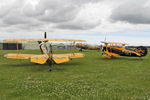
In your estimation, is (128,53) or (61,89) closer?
(61,89)

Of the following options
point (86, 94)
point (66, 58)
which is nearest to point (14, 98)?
point (86, 94)

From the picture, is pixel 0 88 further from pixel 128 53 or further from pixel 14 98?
pixel 128 53

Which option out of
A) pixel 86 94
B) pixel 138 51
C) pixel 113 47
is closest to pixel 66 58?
pixel 86 94

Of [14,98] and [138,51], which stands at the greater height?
[138,51]

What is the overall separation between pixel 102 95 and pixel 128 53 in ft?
43.6

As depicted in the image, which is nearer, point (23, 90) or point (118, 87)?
point (23, 90)

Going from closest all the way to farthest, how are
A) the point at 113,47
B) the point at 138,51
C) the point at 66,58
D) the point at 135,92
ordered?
the point at 135,92 < the point at 66,58 < the point at 138,51 < the point at 113,47

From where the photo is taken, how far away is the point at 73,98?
4.03 m

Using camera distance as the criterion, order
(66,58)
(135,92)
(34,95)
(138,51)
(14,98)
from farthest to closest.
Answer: (138,51) < (66,58) < (135,92) < (34,95) < (14,98)

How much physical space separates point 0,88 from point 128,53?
1488 cm

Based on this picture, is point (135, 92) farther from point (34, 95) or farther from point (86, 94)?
point (34, 95)

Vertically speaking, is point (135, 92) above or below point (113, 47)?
below

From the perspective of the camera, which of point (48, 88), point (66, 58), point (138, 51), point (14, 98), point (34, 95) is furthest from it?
point (138, 51)

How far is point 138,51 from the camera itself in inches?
631
